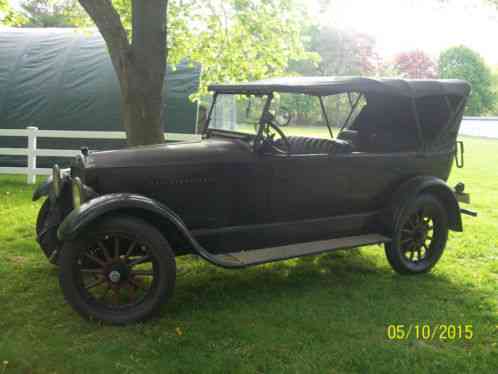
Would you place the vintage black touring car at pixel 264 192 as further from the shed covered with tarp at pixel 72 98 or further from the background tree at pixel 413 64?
the background tree at pixel 413 64

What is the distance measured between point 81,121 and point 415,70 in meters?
40.0

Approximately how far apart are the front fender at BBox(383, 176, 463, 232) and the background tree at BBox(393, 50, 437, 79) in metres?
42.6

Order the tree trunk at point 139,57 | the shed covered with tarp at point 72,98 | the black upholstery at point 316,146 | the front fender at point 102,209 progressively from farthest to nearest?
the shed covered with tarp at point 72,98 < the tree trunk at point 139,57 < the black upholstery at point 316,146 < the front fender at point 102,209

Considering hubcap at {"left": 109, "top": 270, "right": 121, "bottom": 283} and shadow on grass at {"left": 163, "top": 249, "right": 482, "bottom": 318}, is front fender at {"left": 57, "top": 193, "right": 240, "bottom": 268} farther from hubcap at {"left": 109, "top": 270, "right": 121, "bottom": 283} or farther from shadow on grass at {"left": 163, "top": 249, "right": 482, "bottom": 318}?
shadow on grass at {"left": 163, "top": 249, "right": 482, "bottom": 318}

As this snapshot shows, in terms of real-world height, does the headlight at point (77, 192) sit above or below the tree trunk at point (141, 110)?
below

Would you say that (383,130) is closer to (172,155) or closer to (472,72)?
(172,155)

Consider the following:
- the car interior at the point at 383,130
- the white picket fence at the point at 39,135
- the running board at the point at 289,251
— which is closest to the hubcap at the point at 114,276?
the running board at the point at 289,251

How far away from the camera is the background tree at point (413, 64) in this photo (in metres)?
46.2

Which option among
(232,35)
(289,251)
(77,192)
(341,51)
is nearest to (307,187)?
(289,251)

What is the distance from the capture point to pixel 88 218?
13.7ft

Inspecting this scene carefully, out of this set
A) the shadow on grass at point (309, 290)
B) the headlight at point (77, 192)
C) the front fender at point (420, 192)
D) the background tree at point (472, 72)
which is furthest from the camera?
the background tree at point (472, 72)

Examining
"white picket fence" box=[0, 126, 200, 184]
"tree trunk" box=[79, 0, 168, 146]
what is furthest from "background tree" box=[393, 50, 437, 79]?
"tree trunk" box=[79, 0, 168, 146]

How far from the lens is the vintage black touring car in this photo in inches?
174
